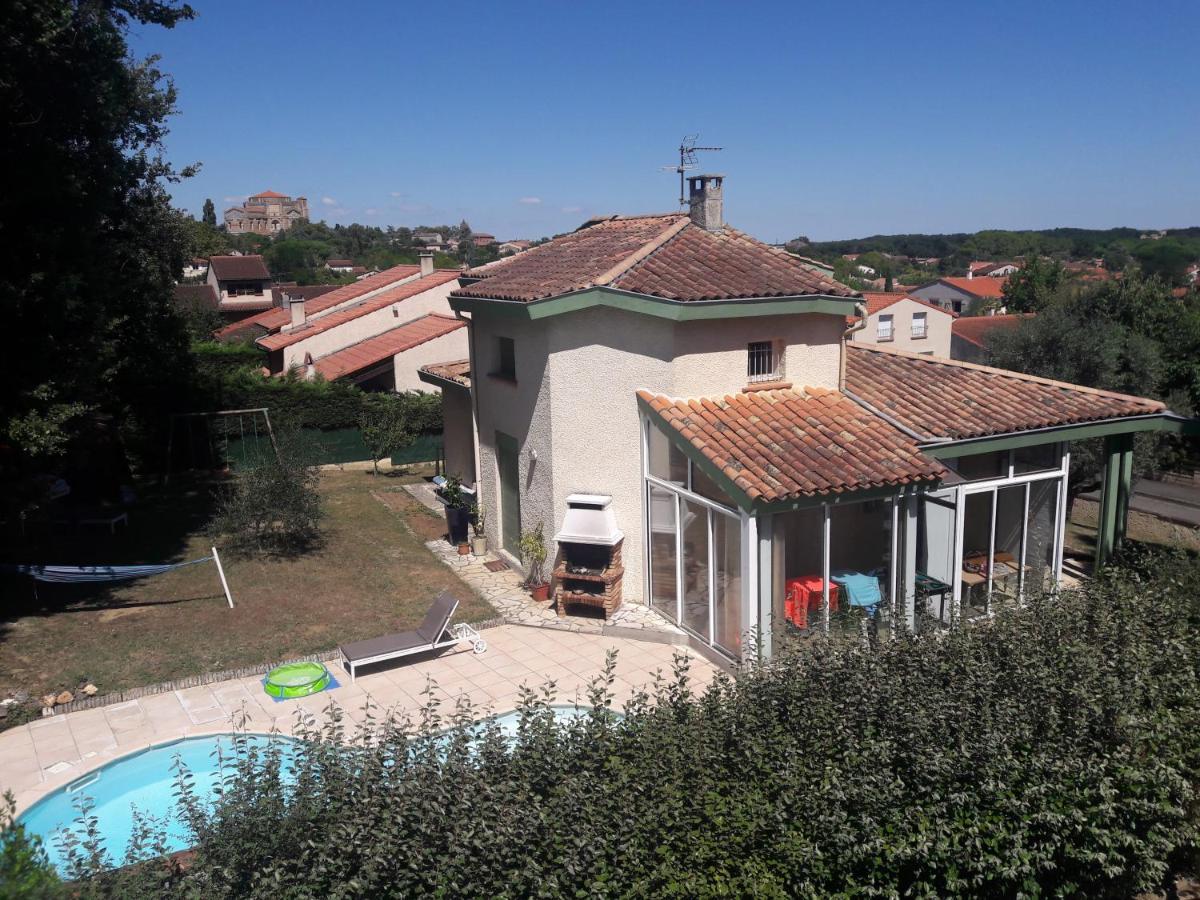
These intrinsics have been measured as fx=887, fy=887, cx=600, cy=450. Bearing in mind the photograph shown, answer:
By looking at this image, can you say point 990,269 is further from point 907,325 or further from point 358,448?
point 358,448

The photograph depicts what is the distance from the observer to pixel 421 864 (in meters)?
6.46

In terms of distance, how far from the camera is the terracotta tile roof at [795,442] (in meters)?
13.0

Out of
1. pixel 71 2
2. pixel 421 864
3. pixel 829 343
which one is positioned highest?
pixel 71 2

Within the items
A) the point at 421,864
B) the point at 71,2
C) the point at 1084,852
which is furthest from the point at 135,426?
the point at 1084,852

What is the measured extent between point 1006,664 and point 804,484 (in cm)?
444

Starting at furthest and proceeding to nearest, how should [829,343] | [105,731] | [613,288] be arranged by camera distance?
[829,343], [613,288], [105,731]

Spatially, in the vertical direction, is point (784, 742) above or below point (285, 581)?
above

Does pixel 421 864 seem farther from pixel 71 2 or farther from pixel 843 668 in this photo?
pixel 71 2

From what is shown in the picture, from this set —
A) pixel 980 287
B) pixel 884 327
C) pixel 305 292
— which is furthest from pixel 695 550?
pixel 980 287

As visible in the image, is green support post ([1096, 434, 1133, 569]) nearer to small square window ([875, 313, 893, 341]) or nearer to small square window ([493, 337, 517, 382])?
small square window ([493, 337, 517, 382])

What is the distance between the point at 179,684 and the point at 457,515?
781 cm

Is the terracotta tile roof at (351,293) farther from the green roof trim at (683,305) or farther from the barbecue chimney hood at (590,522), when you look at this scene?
the barbecue chimney hood at (590,522)

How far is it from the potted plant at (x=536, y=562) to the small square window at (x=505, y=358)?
3452 mm

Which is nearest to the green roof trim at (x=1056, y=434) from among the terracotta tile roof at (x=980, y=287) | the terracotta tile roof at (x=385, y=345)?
the terracotta tile roof at (x=385, y=345)
